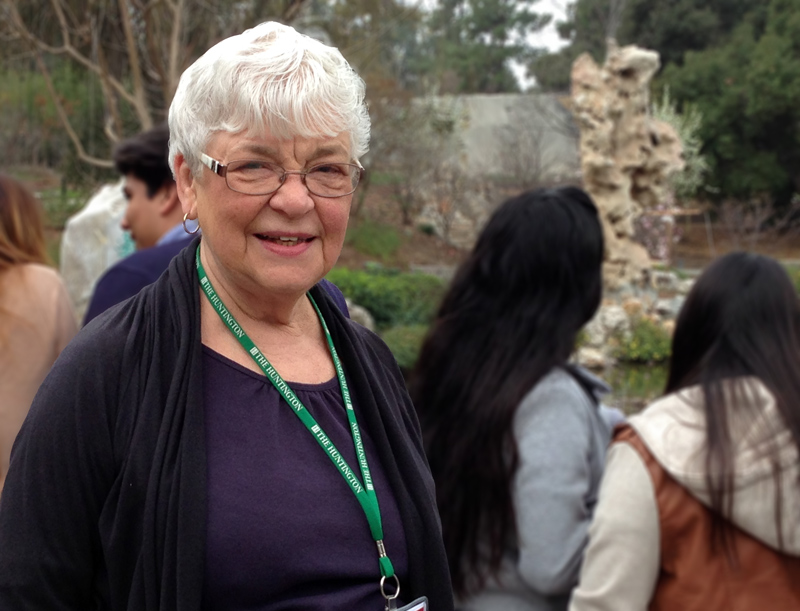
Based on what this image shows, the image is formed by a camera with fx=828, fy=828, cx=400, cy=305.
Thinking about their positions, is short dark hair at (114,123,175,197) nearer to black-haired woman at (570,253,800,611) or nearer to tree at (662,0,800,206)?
black-haired woman at (570,253,800,611)

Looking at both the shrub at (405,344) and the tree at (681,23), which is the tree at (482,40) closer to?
the tree at (681,23)

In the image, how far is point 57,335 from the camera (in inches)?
115

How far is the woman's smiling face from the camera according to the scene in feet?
4.72

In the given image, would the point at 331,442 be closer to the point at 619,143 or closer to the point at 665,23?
the point at 619,143

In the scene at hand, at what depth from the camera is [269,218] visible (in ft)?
4.83

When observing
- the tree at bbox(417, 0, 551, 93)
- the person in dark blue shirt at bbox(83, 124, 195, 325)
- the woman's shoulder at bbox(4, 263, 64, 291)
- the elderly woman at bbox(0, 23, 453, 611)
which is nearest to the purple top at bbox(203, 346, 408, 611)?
the elderly woman at bbox(0, 23, 453, 611)

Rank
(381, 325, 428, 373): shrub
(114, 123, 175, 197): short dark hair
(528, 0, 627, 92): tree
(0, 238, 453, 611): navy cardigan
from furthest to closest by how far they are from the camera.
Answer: (528, 0, 627, 92): tree
(381, 325, 428, 373): shrub
(114, 123, 175, 197): short dark hair
(0, 238, 453, 611): navy cardigan

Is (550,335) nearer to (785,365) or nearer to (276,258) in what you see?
(785,365)

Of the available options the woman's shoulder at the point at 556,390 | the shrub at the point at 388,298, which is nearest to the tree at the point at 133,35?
the shrub at the point at 388,298

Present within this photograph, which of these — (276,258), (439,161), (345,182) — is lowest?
(439,161)

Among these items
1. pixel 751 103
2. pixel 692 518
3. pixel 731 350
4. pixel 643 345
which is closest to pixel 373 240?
pixel 643 345

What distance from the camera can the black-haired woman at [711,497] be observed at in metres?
1.93

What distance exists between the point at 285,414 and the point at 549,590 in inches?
47.1

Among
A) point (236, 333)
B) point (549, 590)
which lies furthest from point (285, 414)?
point (549, 590)
